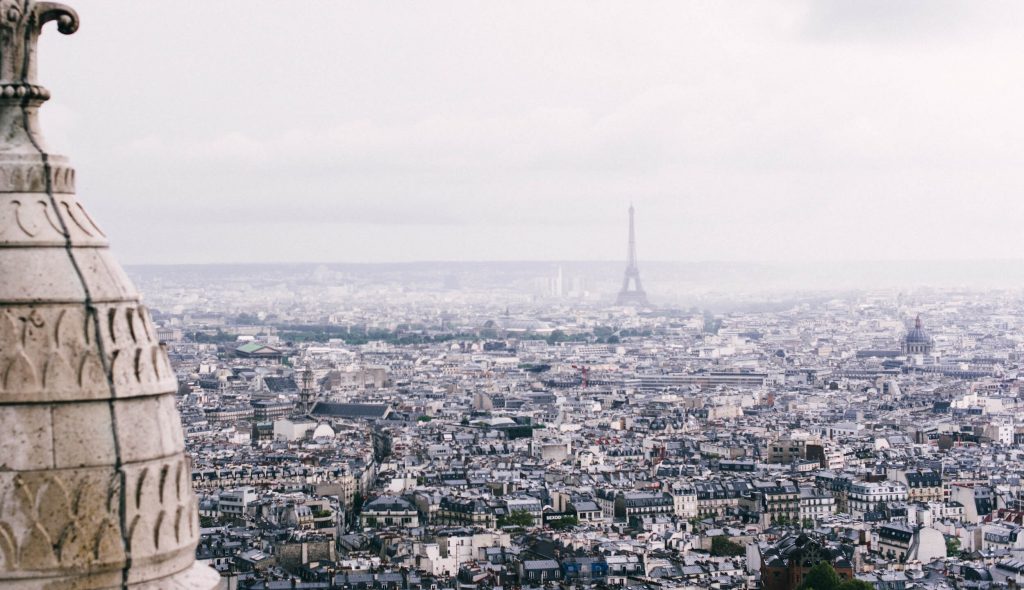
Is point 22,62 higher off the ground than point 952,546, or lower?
higher

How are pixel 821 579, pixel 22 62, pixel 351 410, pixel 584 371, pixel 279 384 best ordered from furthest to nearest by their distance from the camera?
pixel 584 371, pixel 279 384, pixel 351 410, pixel 821 579, pixel 22 62

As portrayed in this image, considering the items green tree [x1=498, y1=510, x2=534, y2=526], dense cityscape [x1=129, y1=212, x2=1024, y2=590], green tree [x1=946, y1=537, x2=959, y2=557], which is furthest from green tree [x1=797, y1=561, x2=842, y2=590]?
green tree [x1=498, y1=510, x2=534, y2=526]

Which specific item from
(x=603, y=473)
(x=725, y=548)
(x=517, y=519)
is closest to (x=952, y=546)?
(x=725, y=548)

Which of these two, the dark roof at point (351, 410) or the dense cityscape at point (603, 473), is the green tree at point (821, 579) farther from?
the dark roof at point (351, 410)

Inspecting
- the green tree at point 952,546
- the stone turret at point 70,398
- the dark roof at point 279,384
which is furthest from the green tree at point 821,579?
the dark roof at point 279,384

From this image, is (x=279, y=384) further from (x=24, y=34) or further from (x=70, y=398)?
(x=70, y=398)

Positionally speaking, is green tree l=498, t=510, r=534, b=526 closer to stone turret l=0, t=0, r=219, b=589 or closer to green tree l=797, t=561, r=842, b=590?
→ green tree l=797, t=561, r=842, b=590
